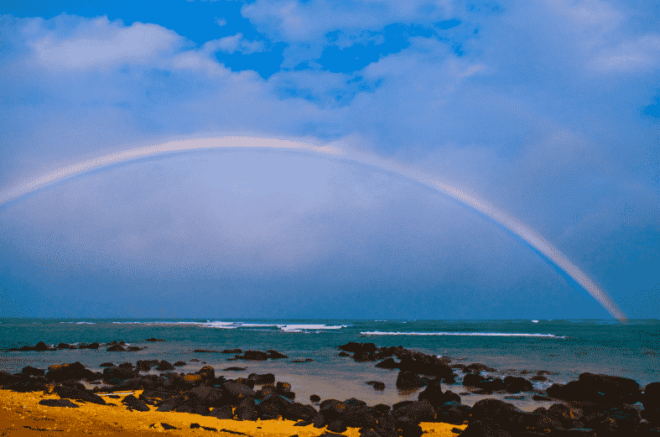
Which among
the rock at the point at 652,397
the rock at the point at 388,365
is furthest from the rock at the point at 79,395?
the rock at the point at 652,397

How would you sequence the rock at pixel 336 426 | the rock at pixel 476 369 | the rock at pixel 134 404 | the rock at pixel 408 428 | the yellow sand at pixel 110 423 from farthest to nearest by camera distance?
1. the rock at pixel 476 369
2. the rock at pixel 134 404
3. the rock at pixel 336 426
4. the rock at pixel 408 428
5. the yellow sand at pixel 110 423

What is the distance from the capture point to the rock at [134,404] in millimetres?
9438

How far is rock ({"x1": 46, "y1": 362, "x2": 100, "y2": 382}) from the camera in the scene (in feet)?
46.1

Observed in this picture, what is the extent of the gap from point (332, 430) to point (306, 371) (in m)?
9.99

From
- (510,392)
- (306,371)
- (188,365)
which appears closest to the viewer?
(510,392)

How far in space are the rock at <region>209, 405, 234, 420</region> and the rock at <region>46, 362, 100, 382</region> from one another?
7.74m

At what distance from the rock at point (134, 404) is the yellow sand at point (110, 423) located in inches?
5.7

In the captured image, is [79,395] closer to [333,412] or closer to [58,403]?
[58,403]

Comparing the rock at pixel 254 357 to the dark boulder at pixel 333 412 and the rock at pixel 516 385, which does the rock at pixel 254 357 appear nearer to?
the rock at pixel 516 385

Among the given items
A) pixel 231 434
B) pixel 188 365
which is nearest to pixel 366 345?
pixel 188 365

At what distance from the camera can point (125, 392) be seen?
11.8 metres

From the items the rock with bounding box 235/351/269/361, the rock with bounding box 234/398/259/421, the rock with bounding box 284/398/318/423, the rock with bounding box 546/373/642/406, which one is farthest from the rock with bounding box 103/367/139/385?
the rock with bounding box 546/373/642/406

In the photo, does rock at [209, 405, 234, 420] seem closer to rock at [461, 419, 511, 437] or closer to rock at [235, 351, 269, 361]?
rock at [461, 419, 511, 437]

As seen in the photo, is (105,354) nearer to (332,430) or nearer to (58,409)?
(58,409)
